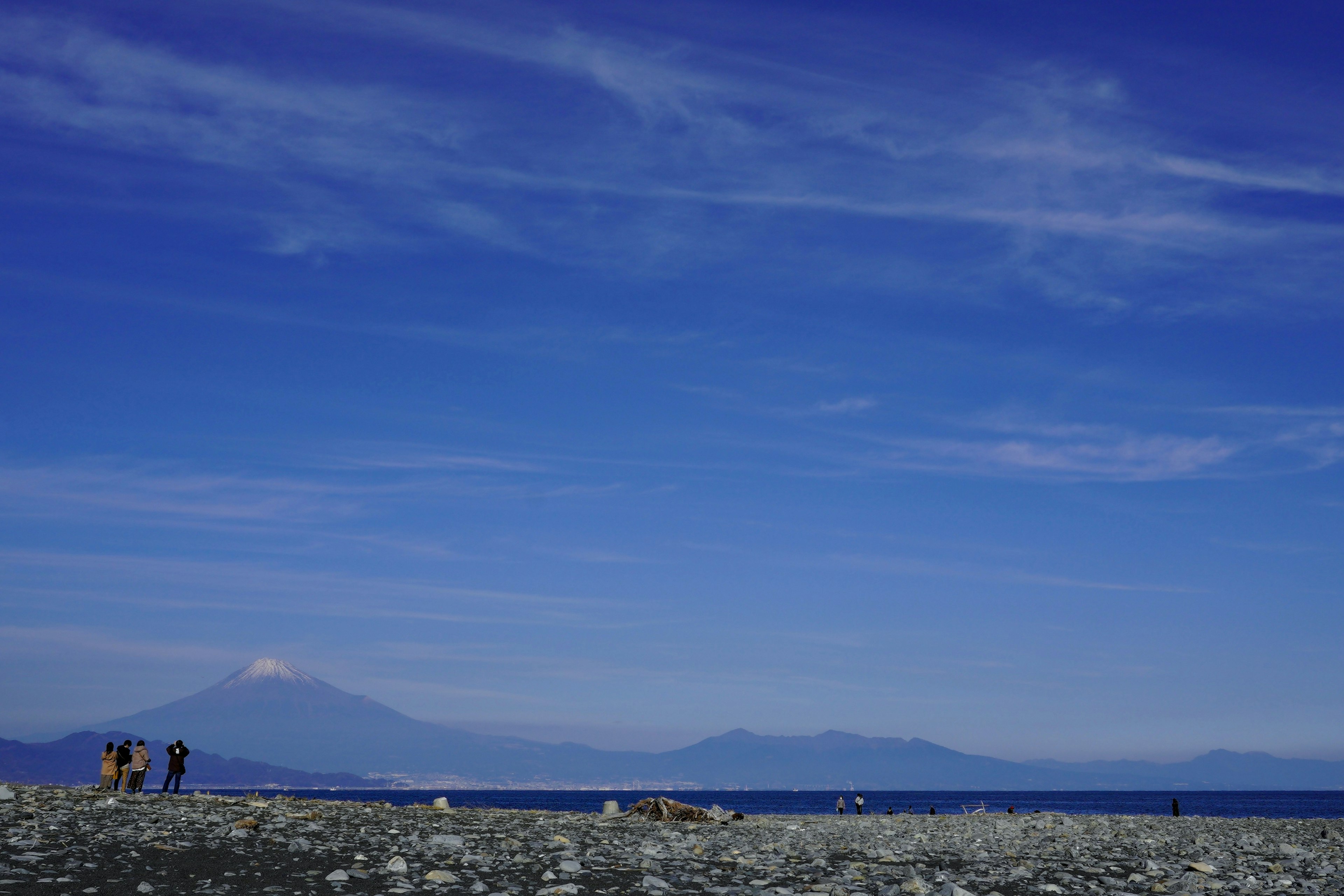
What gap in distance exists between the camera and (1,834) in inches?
575

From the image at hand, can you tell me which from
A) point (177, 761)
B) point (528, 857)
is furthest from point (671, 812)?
point (177, 761)

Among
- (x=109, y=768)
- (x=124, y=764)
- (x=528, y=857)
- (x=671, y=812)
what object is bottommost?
(x=671, y=812)

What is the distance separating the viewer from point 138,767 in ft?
97.1

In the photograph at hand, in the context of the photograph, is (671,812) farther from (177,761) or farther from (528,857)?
(177,761)

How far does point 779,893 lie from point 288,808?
1352cm

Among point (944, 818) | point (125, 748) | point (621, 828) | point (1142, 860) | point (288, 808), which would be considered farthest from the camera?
point (944, 818)

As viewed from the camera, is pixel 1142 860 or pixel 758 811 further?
pixel 758 811

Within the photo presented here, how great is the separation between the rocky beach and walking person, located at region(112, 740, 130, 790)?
229 centimetres

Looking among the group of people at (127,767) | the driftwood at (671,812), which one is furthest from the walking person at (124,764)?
the driftwood at (671,812)

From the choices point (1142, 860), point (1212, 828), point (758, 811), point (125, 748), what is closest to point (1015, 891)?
point (1142, 860)

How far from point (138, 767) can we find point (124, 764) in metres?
0.89

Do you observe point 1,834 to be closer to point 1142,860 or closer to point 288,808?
point 288,808

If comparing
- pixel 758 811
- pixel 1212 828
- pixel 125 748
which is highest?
pixel 125 748

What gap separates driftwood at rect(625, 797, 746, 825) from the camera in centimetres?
3155
